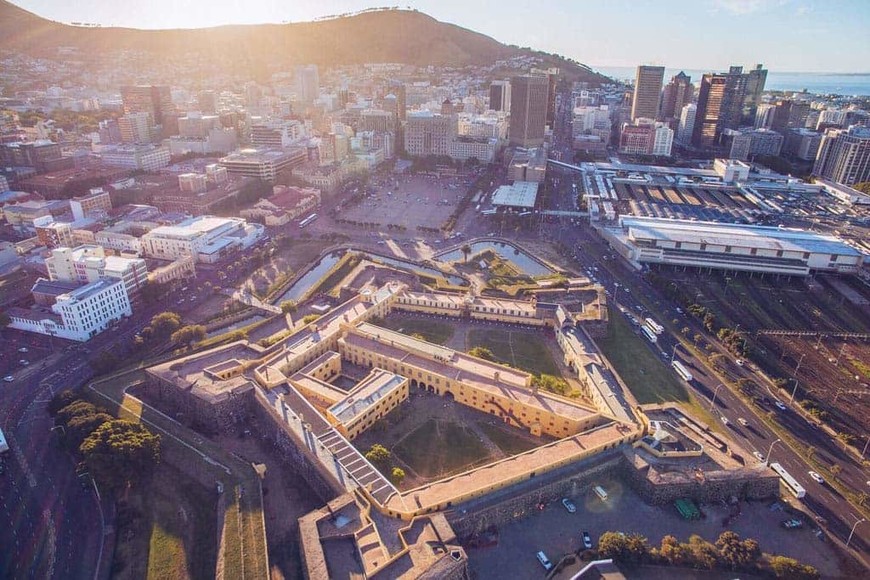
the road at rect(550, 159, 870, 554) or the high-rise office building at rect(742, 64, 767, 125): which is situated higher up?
the high-rise office building at rect(742, 64, 767, 125)

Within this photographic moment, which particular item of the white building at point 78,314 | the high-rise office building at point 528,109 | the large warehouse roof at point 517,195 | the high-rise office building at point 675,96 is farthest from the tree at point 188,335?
the high-rise office building at point 675,96

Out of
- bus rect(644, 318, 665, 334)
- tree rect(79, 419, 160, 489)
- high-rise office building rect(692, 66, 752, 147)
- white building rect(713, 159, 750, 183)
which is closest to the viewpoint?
tree rect(79, 419, 160, 489)

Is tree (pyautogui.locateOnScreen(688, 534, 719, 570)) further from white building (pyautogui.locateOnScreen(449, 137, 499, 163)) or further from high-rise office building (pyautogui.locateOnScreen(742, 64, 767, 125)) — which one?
high-rise office building (pyautogui.locateOnScreen(742, 64, 767, 125))

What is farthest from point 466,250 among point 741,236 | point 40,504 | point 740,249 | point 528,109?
point 528,109

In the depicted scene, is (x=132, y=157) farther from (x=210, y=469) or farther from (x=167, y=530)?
(x=167, y=530)

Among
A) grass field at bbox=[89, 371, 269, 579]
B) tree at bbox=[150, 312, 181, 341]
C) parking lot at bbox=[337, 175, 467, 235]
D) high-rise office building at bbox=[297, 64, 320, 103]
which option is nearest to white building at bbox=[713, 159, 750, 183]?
parking lot at bbox=[337, 175, 467, 235]

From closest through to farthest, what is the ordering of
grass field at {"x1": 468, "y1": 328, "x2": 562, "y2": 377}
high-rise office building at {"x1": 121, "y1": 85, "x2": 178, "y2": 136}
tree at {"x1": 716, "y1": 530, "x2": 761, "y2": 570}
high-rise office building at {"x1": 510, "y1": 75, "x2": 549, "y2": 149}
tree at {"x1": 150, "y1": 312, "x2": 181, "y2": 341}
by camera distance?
tree at {"x1": 716, "y1": 530, "x2": 761, "y2": 570}
grass field at {"x1": 468, "y1": 328, "x2": 562, "y2": 377}
tree at {"x1": 150, "y1": 312, "x2": 181, "y2": 341}
high-rise office building at {"x1": 510, "y1": 75, "x2": 549, "y2": 149}
high-rise office building at {"x1": 121, "y1": 85, "x2": 178, "y2": 136}
